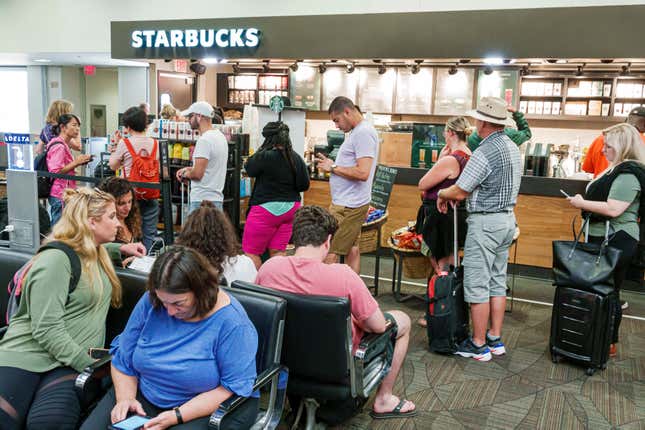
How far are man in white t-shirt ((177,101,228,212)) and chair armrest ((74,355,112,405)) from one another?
2.50m

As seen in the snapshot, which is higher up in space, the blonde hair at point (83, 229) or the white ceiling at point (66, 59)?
the white ceiling at point (66, 59)

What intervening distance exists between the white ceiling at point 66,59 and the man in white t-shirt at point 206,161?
5.66m

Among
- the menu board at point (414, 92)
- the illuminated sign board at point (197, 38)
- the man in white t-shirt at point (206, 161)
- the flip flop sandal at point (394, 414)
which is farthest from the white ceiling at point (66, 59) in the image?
the flip flop sandal at point (394, 414)

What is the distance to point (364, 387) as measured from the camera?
101 inches

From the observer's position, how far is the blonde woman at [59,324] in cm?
217

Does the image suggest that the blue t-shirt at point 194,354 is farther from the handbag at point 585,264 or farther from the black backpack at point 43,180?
the black backpack at point 43,180

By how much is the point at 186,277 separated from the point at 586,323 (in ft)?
8.81

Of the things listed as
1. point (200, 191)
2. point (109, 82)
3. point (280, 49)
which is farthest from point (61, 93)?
point (200, 191)

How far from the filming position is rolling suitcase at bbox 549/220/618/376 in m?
3.55

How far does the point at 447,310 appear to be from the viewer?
374 centimetres

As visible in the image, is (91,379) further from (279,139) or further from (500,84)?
(500,84)

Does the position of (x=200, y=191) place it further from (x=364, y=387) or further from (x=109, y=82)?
(x=109, y=82)

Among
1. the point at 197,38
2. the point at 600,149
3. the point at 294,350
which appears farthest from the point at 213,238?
the point at 197,38

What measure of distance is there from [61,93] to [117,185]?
10.3m
